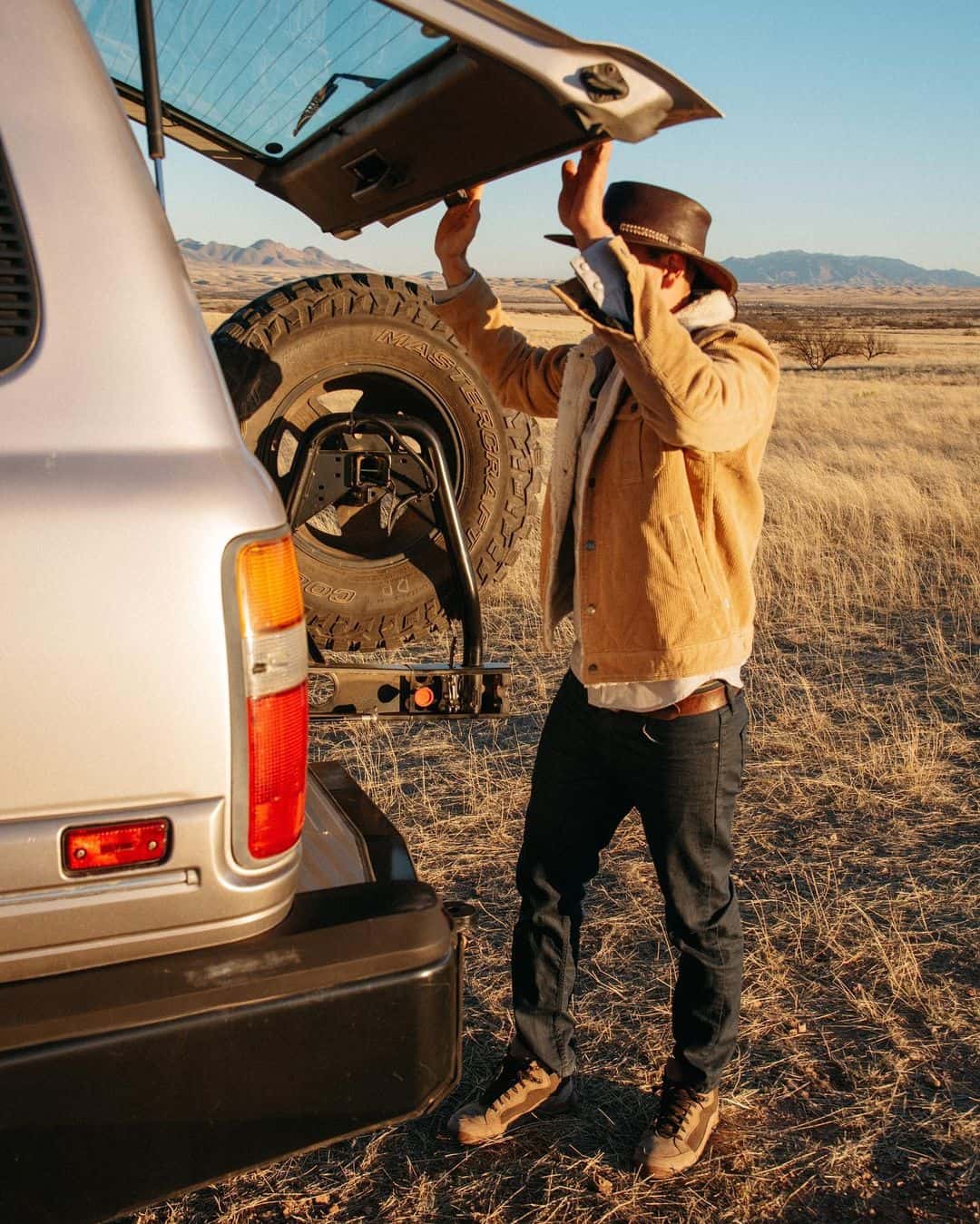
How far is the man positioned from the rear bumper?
728 mm

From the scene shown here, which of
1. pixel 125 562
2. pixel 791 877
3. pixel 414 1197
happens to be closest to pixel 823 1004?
pixel 791 877

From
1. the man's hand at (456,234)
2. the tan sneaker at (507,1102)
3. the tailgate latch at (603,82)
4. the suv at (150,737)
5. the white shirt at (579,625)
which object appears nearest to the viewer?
the suv at (150,737)

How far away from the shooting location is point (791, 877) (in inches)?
153

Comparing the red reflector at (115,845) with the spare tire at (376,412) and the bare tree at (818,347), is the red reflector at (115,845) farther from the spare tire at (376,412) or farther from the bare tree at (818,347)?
the bare tree at (818,347)

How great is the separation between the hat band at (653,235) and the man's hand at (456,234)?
20.5 inches


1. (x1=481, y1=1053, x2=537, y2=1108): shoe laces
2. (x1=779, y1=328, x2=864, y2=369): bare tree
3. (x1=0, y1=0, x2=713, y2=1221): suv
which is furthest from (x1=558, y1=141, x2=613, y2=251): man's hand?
(x1=779, y1=328, x2=864, y2=369): bare tree

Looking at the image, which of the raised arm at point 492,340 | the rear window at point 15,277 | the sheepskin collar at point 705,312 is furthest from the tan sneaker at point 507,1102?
the rear window at point 15,277

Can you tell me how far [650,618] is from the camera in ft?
7.90

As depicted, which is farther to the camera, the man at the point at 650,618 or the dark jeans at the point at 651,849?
the dark jeans at the point at 651,849

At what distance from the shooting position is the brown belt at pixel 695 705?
2.47 m

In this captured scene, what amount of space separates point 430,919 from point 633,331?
3.53ft

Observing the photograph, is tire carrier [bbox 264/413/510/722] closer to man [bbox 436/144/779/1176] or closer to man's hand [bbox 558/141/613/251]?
man [bbox 436/144/779/1176]

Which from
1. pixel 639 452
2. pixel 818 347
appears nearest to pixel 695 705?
pixel 639 452

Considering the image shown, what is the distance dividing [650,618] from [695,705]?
22cm
